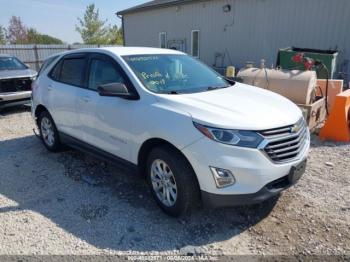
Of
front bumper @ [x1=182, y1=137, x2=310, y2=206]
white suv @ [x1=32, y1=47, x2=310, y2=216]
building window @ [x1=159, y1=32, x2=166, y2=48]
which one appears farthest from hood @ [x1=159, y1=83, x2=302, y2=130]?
building window @ [x1=159, y1=32, x2=166, y2=48]

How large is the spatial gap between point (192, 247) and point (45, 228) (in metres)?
1.55

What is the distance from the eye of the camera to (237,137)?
2.69 metres

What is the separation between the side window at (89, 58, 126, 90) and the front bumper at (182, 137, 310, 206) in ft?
4.60

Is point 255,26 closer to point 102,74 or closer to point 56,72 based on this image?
point 56,72

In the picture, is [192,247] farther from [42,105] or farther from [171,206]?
[42,105]

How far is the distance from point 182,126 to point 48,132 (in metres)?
3.25

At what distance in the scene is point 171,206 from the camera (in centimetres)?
317

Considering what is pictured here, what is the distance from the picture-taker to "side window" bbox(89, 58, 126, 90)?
3.69m

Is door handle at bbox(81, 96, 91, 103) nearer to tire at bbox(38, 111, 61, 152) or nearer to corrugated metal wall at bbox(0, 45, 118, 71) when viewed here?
tire at bbox(38, 111, 61, 152)

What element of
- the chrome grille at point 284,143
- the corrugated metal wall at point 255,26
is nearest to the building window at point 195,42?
the corrugated metal wall at point 255,26

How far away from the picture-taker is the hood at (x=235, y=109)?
276 cm

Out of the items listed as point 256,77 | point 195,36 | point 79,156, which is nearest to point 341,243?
point 79,156

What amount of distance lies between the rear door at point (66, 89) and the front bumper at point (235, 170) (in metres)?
2.22

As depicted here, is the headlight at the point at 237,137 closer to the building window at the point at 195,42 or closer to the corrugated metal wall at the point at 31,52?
the building window at the point at 195,42
